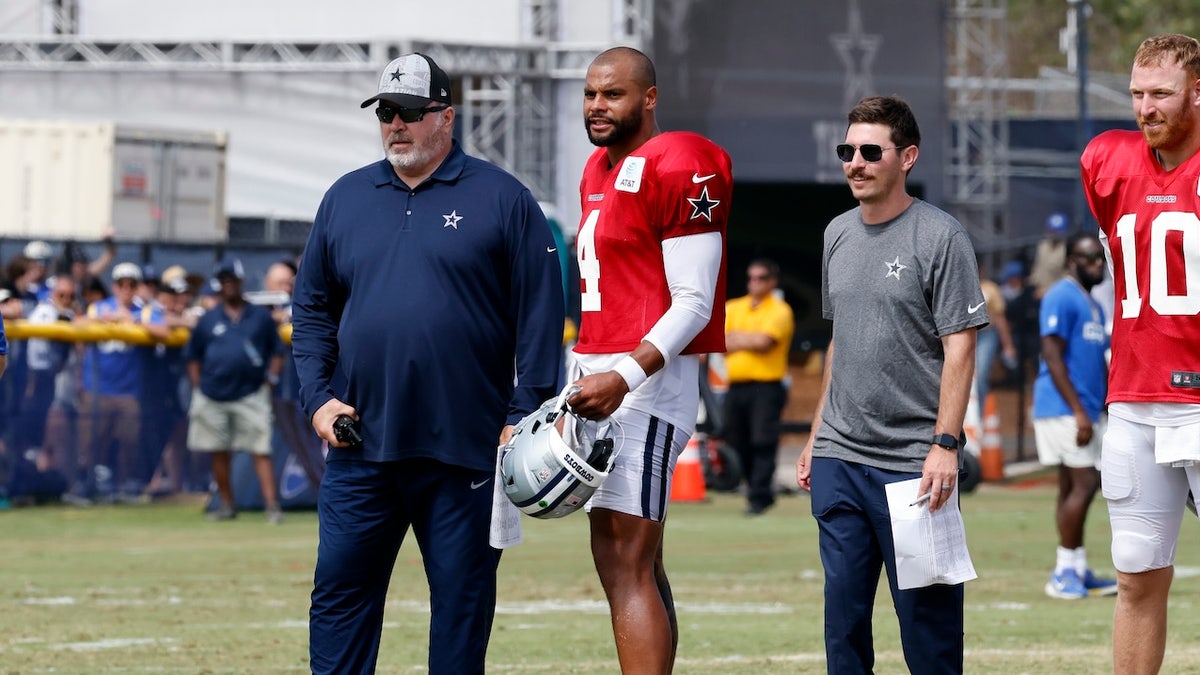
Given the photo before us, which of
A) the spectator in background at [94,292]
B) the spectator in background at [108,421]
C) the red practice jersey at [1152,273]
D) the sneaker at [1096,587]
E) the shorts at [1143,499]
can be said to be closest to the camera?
the red practice jersey at [1152,273]

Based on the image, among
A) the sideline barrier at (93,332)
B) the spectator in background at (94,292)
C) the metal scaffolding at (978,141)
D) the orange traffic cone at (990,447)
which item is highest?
the metal scaffolding at (978,141)

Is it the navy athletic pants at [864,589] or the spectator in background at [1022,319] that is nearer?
the navy athletic pants at [864,589]

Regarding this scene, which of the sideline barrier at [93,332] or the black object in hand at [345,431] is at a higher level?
the sideline barrier at [93,332]

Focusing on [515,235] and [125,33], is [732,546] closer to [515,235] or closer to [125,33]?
[515,235]

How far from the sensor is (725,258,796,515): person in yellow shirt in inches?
745

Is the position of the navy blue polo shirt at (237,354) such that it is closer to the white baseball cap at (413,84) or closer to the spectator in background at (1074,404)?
the spectator in background at (1074,404)

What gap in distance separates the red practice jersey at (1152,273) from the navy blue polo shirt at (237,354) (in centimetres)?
1195

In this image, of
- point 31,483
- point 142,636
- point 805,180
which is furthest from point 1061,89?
point 142,636

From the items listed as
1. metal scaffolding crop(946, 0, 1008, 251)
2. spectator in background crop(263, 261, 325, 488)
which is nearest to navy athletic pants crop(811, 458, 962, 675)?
spectator in background crop(263, 261, 325, 488)

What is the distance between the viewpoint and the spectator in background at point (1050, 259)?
23077 millimetres

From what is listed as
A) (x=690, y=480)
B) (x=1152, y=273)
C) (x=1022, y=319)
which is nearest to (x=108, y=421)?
(x=690, y=480)

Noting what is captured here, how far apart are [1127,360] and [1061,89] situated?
Answer: 145 ft

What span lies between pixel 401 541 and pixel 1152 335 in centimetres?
259

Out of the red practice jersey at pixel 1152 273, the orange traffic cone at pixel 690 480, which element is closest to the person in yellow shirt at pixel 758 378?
the orange traffic cone at pixel 690 480
